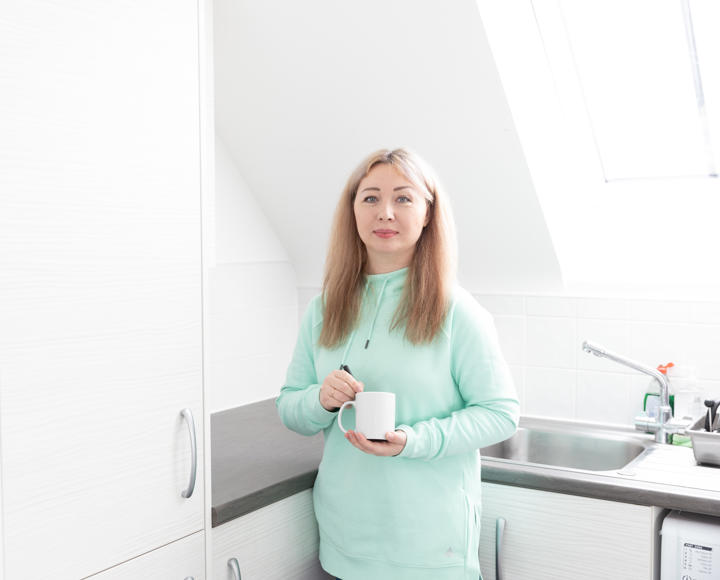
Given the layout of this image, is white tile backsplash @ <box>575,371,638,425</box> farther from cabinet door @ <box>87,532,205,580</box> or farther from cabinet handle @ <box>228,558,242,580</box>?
cabinet door @ <box>87,532,205,580</box>

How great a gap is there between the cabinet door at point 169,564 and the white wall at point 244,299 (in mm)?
942

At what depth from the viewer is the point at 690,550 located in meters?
1.64

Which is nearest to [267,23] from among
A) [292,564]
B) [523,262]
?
[523,262]

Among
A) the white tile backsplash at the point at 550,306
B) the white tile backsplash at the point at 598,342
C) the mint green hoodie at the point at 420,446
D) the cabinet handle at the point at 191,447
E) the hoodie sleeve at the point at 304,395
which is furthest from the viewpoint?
the white tile backsplash at the point at 550,306

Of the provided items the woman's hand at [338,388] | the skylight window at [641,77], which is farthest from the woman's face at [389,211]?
the skylight window at [641,77]

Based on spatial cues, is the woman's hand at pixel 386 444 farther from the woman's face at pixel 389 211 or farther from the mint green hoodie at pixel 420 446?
the woman's face at pixel 389 211

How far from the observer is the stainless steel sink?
7.13 feet

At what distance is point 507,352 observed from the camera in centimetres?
251

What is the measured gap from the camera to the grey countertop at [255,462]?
161cm

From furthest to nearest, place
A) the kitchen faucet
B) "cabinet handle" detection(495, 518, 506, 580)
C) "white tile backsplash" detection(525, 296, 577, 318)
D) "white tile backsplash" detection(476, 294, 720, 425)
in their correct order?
"white tile backsplash" detection(525, 296, 577, 318)
"white tile backsplash" detection(476, 294, 720, 425)
the kitchen faucet
"cabinet handle" detection(495, 518, 506, 580)

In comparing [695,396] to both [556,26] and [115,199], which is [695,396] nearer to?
[556,26]

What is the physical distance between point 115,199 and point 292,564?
3.10 feet

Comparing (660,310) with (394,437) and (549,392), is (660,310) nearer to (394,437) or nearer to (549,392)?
(549,392)

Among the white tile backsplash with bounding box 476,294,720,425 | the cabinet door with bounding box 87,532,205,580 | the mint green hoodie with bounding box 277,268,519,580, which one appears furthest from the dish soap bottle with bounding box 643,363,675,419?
the cabinet door with bounding box 87,532,205,580
